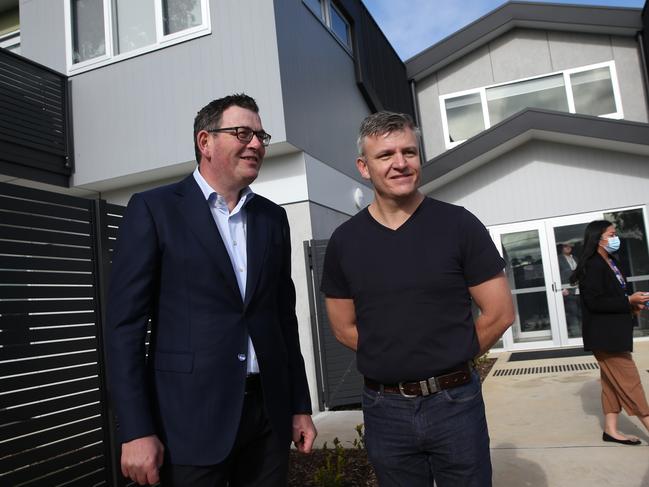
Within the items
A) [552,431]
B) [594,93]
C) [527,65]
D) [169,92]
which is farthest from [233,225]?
[527,65]

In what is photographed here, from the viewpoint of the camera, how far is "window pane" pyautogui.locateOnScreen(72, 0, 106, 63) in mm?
7879

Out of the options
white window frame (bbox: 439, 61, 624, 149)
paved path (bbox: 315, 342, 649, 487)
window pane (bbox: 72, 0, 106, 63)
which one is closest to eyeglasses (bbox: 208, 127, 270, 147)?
paved path (bbox: 315, 342, 649, 487)

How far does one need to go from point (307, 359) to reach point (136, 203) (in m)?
5.02

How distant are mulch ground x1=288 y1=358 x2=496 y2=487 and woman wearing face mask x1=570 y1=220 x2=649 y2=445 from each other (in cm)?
212

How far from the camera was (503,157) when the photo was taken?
35.9 feet

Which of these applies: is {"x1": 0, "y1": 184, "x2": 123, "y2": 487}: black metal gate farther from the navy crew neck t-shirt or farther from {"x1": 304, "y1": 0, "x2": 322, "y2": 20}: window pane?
{"x1": 304, "y1": 0, "x2": 322, "y2": 20}: window pane

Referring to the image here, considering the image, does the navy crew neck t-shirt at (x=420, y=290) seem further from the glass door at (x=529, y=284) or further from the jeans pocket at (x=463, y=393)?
the glass door at (x=529, y=284)

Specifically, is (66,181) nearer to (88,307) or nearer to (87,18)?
(87,18)

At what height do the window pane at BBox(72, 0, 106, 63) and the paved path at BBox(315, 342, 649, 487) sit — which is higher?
the window pane at BBox(72, 0, 106, 63)

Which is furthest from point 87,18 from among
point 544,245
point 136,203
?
point 544,245

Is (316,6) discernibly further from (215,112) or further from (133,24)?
(215,112)

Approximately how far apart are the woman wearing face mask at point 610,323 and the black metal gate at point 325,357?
3.07 meters

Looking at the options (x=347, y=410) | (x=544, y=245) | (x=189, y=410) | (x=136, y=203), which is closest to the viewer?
(x=189, y=410)

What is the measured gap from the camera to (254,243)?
88.0 inches
